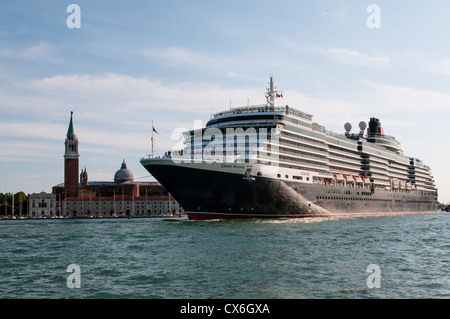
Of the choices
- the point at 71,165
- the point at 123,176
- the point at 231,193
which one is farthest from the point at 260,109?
the point at 123,176

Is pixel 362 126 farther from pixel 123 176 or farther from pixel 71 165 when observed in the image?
pixel 71 165

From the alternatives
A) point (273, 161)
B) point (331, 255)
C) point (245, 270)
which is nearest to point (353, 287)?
point (245, 270)

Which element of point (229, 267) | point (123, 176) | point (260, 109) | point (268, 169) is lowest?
point (229, 267)

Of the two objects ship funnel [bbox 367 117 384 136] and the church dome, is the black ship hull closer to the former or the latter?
ship funnel [bbox 367 117 384 136]

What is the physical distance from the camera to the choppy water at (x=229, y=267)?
51.8 ft

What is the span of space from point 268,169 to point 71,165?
114401 mm

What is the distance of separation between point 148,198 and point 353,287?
12936cm

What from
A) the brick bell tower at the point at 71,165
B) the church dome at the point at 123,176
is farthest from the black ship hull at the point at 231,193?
the church dome at the point at 123,176

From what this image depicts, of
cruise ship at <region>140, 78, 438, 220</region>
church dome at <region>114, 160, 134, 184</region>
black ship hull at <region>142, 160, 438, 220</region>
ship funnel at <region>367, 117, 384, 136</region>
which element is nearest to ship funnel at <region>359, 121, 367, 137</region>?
ship funnel at <region>367, 117, 384, 136</region>

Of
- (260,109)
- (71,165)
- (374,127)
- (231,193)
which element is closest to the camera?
(231,193)

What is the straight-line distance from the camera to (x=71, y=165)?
487ft

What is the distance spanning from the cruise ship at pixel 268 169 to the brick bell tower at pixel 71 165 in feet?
328

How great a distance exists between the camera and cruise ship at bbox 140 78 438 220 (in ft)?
147

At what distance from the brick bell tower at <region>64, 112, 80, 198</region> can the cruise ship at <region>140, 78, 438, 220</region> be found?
99.9m
